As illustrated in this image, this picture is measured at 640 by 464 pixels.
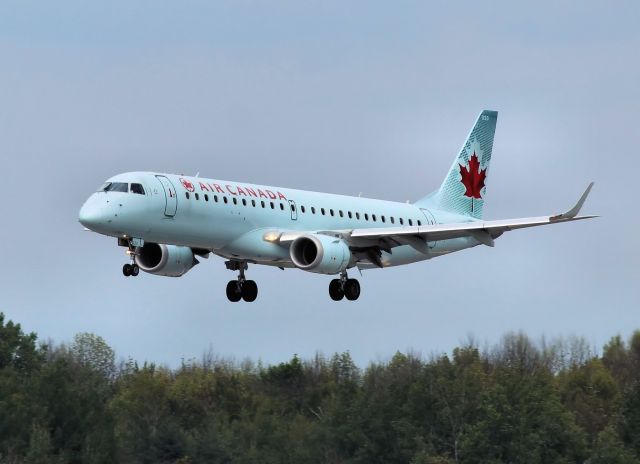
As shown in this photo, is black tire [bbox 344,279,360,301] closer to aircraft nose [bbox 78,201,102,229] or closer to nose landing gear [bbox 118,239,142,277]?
nose landing gear [bbox 118,239,142,277]

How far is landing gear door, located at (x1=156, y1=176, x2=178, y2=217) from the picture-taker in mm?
57219

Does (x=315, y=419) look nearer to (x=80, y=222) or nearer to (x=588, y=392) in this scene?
(x=588, y=392)

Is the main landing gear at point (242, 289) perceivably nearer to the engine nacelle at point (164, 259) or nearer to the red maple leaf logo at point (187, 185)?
the engine nacelle at point (164, 259)

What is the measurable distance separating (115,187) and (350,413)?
58457 millimetres

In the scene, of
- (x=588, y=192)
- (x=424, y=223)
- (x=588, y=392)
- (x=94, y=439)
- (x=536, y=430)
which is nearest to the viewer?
(x=588, y=192)

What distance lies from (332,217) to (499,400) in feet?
168

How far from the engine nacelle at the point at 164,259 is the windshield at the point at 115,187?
4.48 m

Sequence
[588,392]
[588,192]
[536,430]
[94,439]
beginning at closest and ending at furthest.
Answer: [588,192] < [94,439] < [536,430] < [588,392]

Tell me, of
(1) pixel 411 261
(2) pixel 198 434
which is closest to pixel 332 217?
(1) pixel 411 261

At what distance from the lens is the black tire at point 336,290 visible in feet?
A: 208

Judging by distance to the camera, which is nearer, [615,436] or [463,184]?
[463,184]

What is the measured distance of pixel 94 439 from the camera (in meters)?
104

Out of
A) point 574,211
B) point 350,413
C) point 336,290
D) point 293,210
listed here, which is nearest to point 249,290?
point 336,290

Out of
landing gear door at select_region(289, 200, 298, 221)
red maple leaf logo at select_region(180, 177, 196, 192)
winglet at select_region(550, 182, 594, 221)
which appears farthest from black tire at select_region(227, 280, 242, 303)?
winglet at select_region(550, 182, 594, 221)
